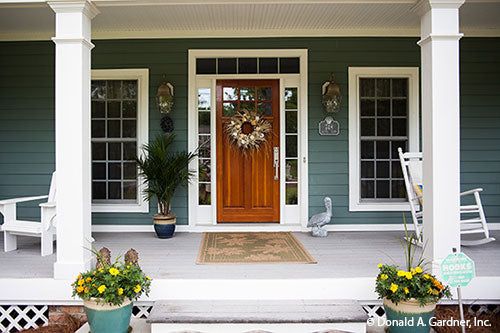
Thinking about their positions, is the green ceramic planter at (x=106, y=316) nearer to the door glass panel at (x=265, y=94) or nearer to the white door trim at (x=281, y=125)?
the white door trim at (x=281, y=125)

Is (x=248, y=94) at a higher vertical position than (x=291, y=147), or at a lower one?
higher

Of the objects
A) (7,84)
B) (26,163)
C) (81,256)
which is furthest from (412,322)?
(7,84)

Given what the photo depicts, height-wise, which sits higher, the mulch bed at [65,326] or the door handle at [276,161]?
the door handle at [276,161]

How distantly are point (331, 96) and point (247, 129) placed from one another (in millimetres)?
1161

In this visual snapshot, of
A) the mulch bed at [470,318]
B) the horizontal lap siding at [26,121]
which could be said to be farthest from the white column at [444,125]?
the horizontal lap siding at [26,121]

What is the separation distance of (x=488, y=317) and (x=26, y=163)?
5.41m

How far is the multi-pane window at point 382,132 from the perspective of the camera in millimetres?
5219

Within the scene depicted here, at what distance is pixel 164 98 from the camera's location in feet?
16.3

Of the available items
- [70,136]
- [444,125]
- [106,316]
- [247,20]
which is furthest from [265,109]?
[106,316]

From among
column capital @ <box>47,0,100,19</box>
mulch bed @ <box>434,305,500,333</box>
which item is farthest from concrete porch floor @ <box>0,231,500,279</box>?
column capital @ <box>47,0,100,19</box>

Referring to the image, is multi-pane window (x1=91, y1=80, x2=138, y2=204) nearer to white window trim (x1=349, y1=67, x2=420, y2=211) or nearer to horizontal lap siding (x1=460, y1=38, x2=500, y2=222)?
white window trim (x1=349, y1=67, x2=420, y2=211)

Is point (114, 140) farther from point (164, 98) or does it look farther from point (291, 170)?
point (291, 170)

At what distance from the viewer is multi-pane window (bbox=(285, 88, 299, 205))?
17.2 ft

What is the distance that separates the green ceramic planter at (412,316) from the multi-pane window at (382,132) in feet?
8.93
